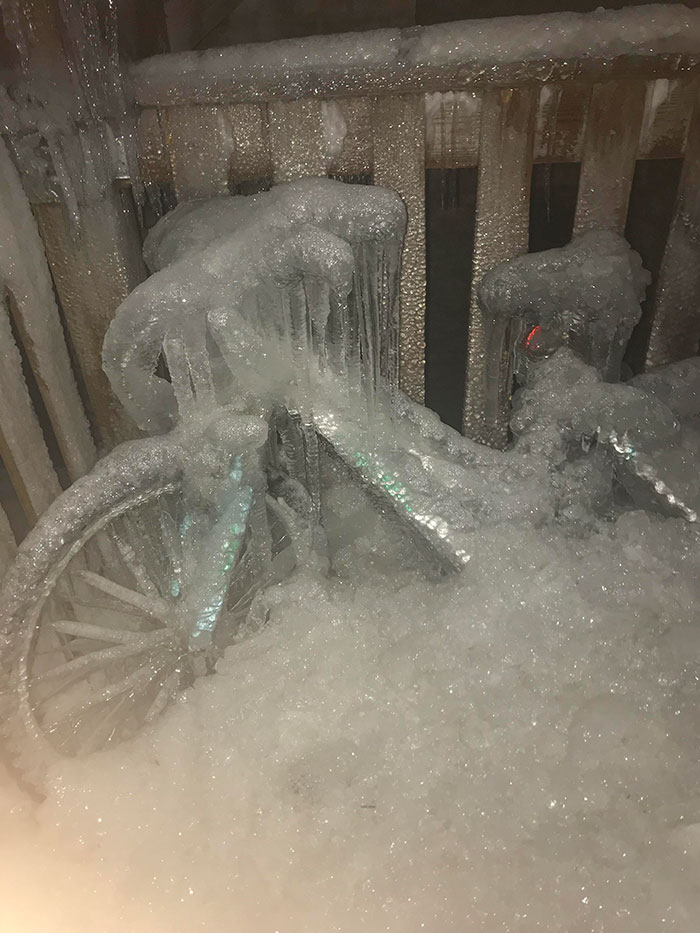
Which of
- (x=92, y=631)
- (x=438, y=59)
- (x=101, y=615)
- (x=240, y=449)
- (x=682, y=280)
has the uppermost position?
(x=438, y=59)

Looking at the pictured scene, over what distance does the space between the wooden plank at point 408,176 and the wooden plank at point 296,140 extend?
27cm

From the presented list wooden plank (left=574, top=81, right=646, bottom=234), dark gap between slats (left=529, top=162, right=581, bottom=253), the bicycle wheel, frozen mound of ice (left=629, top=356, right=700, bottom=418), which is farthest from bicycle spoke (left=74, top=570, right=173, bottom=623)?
dark gap between slats (left=529, top=162, right=581, bottom=253)

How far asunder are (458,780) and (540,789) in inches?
11.1

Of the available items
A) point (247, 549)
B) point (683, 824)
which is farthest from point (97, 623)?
point (683, 824)

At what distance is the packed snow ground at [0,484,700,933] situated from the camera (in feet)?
6.55

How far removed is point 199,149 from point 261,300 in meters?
0.91

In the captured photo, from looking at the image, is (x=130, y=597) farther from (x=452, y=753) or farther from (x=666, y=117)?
(x=666, y=117)

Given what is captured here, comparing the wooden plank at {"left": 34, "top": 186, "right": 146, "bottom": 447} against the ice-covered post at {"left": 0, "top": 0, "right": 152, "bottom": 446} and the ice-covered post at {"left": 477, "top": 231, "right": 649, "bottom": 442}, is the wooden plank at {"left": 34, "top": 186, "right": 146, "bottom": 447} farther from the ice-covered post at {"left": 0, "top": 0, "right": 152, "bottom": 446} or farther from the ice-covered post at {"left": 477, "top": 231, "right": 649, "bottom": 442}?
the ice-covered post at {"left": 477, "top": 231, "right": 649, "bottom": 442}

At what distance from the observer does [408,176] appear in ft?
9.90

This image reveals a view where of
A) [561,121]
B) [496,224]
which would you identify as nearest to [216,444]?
[496,224]

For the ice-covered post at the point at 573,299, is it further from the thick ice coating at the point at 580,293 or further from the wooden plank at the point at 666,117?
the wooden plank at the point at 666,117

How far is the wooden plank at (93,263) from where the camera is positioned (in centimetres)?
309

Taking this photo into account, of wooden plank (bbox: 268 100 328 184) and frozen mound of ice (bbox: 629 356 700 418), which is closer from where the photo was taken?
wooden plank (bbox: 268 100 328 184)

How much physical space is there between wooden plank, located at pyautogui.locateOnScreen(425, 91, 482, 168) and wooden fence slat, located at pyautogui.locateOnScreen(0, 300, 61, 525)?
2216 mm
